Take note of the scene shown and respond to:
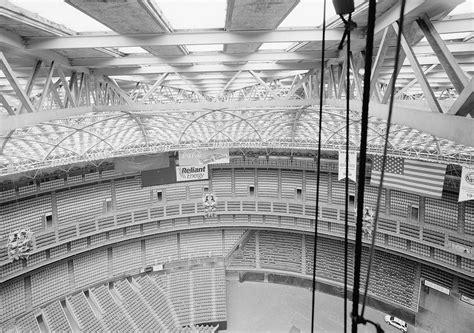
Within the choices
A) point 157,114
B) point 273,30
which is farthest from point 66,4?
point 157,114

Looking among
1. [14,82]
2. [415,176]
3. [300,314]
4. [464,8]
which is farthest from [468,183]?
[14,82]

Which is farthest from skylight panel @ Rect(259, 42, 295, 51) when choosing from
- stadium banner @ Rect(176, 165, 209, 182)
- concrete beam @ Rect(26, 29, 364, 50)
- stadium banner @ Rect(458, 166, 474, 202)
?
stadium banner @ Rect(176, 165, 209, 182)

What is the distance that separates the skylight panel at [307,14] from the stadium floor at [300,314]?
56.9 ft

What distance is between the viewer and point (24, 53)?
5.59m

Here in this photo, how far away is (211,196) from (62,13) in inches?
842

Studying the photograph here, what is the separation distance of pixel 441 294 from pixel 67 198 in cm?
2562

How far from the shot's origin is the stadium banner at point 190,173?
23.4m

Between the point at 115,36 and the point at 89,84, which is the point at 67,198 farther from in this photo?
the point at 115,36

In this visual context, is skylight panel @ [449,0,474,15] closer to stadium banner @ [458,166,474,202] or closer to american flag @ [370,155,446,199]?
american flag @ [370,155,446,199]

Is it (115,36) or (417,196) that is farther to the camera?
(417,196)

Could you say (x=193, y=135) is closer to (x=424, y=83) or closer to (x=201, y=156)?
(x=201, y=156)

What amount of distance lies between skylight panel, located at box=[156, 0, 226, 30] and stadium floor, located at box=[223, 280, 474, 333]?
17734 mm

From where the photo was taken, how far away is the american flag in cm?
1622

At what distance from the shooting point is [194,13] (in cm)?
455
